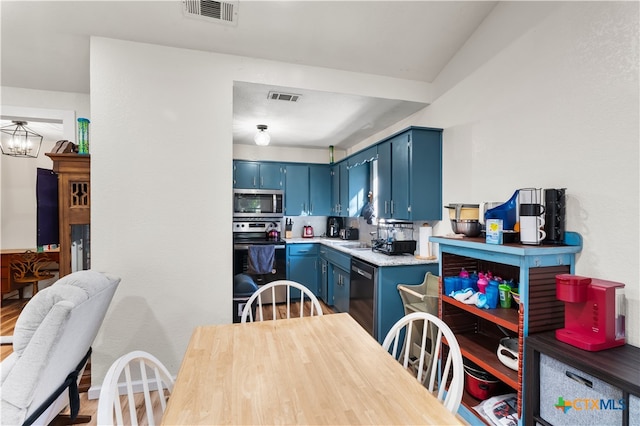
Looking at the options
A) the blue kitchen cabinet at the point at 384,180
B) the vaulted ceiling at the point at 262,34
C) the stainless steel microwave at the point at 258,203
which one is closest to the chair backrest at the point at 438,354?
the blue kitchen cabinet at the point at 384,180

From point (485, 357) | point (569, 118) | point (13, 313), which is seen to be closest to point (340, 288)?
point (485, 357)

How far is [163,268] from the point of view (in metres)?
2.22

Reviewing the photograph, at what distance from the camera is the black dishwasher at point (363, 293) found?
2.65 m

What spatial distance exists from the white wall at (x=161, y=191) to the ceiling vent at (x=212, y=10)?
0.32m

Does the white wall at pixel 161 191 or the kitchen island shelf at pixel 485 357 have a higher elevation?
the white wall at pixel 161 191

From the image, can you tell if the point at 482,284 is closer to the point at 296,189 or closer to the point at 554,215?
the point at 554,215

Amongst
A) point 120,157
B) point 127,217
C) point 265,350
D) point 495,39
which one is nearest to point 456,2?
point 495,39

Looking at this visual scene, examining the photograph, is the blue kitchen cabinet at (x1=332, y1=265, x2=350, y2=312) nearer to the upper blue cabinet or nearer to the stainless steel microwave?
the upper blue cabinet

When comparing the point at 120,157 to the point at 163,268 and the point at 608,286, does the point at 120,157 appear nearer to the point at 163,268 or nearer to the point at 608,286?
the point at 163,268

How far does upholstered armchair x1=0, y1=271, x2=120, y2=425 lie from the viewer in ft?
4.16

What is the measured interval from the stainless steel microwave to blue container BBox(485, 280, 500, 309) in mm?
3187

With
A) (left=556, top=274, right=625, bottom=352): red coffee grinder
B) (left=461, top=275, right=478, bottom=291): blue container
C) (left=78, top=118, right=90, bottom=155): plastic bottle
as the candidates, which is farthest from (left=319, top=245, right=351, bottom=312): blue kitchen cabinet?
(left=78, top=118, right=90, bottom=155): plastic bottle

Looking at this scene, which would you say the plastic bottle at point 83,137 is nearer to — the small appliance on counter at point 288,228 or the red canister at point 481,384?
the small appliance on counter at point 288,228

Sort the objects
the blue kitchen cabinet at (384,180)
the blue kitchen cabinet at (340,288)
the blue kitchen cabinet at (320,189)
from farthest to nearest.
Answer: the blue kitchen cabinet at (320,189), the blue kitchen cabinet at (340,288), the blue kitchen cabinet at (384,180)
